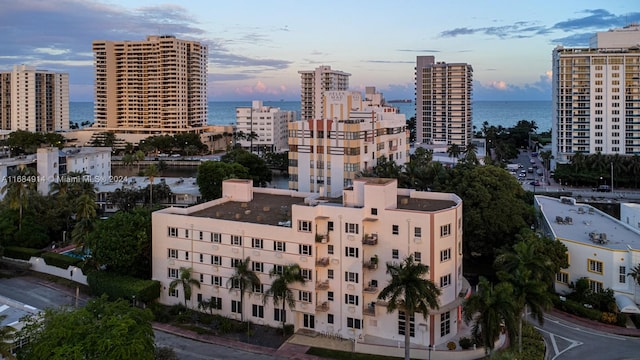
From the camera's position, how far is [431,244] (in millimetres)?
35344

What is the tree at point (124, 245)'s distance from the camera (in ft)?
137

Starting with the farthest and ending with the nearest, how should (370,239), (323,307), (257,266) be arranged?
1. (257,266)
2. (323,307)
3. (370,239)

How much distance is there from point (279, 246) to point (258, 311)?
4.81 meters

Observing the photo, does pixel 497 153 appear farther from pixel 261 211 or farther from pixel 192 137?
pixel 261 211

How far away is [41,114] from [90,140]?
23329mm

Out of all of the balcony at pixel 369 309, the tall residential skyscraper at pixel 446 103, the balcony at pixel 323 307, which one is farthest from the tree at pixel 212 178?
the tall residential skyscraper at pixel 446 103

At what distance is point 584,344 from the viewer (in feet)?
115

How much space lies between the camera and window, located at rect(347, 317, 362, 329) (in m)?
36.4

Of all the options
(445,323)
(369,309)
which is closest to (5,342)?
(369,309)

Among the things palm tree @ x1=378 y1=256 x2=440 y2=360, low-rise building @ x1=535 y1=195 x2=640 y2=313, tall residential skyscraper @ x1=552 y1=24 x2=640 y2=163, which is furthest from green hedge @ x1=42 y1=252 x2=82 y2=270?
tall residential skyscraper @ x1=552 y1=24 x2=640 y2=163

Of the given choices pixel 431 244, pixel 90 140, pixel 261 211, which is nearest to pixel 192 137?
pixel 90 140

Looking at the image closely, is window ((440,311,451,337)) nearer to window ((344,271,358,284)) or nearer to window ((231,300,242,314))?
window ((344,271,358,284))

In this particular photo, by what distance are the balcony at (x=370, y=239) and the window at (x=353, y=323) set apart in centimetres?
493

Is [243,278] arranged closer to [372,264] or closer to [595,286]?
[372,264]
